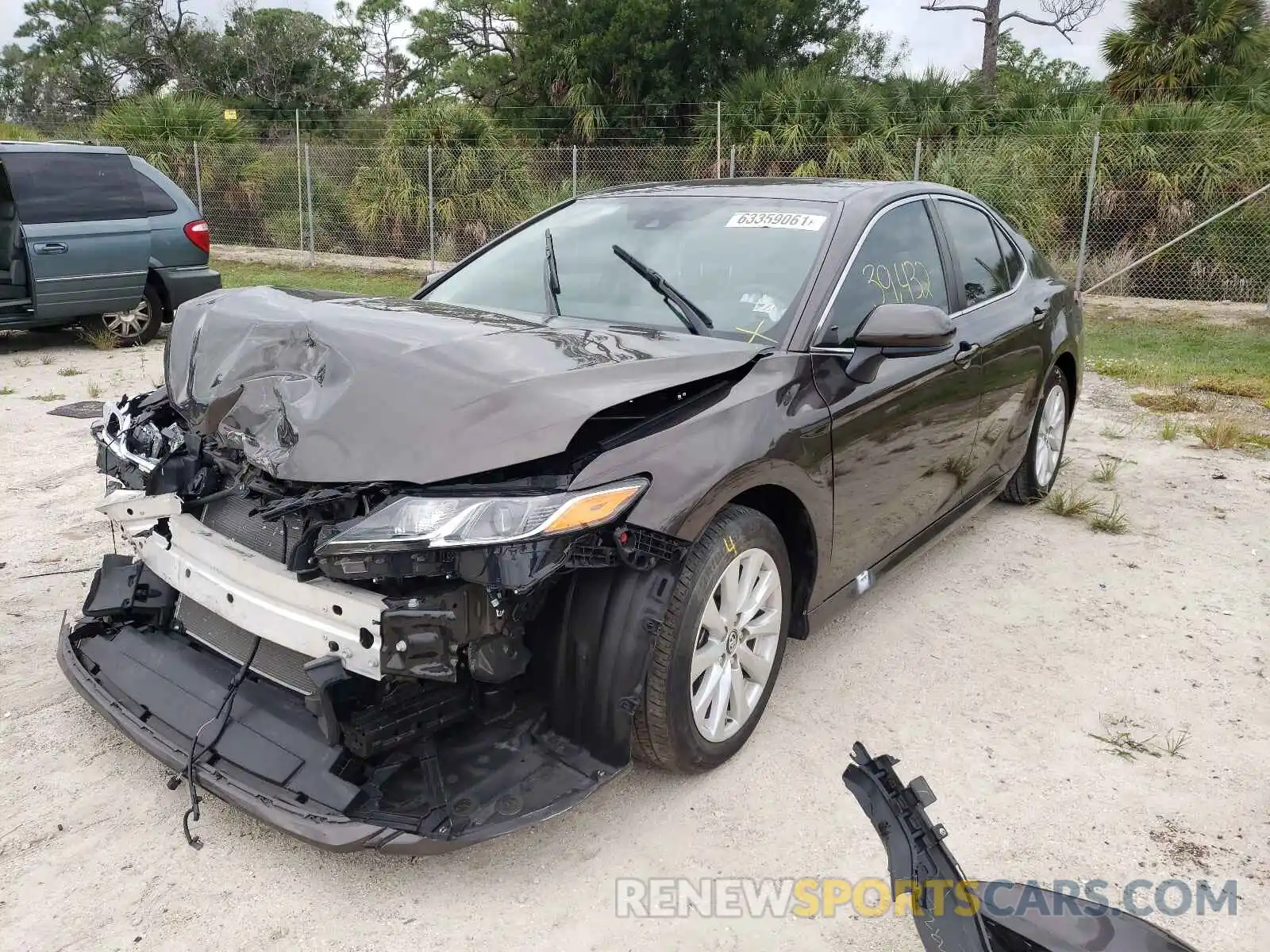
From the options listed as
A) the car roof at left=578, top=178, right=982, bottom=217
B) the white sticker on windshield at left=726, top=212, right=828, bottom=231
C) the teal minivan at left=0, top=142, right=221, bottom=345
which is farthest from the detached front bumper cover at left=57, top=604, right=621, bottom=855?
the teal minivan at left=0, top=142, right=221, bottom=345

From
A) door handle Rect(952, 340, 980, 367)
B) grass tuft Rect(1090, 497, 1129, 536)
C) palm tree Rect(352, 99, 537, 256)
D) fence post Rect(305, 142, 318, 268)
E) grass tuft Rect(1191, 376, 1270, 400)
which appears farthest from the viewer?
palm tree Rect(352, 99, 537, 256)

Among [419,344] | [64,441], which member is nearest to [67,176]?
[64,441]

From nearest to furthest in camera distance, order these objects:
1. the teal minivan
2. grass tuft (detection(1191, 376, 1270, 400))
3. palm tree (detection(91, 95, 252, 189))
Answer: grass tuft (detection(1191, 376, 1270, 400)), the teal minivan, palm tree (detection(91, 95, 252, 189))

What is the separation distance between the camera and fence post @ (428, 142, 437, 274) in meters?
15.0

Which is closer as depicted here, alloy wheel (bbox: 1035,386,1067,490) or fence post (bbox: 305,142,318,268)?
alloy wheel (bbox: 1035,386,1067,490)

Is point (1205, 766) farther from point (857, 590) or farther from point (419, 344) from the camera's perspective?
point (419, 344)

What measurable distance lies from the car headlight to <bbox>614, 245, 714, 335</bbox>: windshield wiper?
1078 mm

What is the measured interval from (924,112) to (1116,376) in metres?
7.93

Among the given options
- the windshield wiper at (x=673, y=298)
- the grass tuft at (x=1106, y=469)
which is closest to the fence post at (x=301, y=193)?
the grass tuft at (x=1106, y=469)

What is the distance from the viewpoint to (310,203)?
616 inches

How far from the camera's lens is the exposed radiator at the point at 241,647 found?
8.21ft

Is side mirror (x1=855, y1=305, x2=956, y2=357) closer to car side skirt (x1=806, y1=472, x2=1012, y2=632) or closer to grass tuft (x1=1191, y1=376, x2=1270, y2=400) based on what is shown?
car side skirt (x1=806, y1=472, x2=1012, y2=632)

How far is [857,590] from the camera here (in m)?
3.37

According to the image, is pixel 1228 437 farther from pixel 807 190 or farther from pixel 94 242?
pixel 94 242
